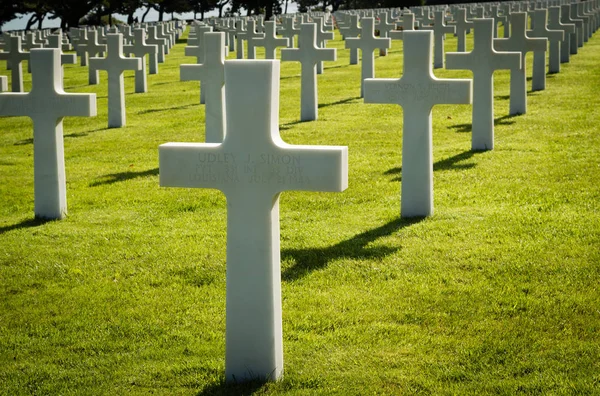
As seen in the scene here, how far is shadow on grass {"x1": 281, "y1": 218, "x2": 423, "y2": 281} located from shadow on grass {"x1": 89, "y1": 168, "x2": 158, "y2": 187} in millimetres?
3843

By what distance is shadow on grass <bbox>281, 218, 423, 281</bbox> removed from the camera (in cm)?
660

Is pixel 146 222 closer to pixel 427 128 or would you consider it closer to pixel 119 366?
pixel 427 128

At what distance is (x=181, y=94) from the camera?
1989 cm

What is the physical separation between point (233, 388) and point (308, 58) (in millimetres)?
10802

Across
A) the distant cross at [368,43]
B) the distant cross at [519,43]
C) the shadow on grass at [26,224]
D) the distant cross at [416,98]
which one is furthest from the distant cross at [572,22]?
the shadow on grass at [26,224]

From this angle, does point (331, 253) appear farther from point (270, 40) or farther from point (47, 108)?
point (270, 40)

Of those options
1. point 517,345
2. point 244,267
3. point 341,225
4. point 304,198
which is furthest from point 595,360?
point 304,198

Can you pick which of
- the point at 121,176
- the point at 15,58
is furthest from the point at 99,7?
the point at 121,176

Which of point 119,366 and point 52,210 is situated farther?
point 52,210

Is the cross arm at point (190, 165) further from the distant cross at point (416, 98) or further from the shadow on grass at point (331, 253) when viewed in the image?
the distant cross at point (416, 98)

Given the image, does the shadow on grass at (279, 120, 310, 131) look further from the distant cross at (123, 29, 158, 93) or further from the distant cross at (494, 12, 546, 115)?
the distant cross at (123, 29, 158, 93)

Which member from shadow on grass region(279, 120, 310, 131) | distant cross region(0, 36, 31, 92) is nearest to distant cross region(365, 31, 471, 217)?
shadow on grass region(279, 120, 310, 131)

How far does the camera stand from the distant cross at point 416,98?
771 cm

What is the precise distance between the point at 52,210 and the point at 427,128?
3.55 m
